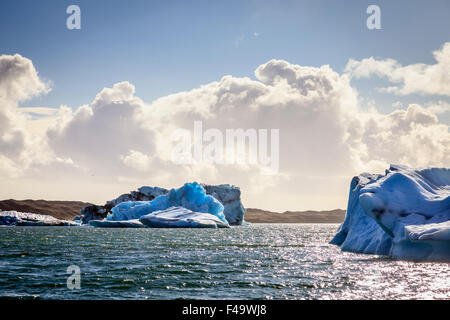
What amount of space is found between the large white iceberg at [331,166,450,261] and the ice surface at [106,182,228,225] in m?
53.3

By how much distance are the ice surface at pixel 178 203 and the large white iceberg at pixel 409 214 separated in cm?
5327

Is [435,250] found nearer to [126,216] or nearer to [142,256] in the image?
[142,256]

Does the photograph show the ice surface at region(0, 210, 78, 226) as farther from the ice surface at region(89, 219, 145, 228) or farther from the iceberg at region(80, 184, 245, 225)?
the ice surface at region(89, 219, 145, 228)

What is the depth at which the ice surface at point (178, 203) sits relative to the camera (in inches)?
2997

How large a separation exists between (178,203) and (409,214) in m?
60.0

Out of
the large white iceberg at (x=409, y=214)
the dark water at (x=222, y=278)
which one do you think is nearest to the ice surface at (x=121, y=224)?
the dark water at (x=222, y=278)

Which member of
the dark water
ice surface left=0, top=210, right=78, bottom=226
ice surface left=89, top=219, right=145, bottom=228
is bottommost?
ice surface left=0, top=210, right=78, bottom=226

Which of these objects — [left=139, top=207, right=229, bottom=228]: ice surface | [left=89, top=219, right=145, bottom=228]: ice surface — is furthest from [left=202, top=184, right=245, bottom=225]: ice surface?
[left=139, top=207, right=229, bottom=228]: ice surface

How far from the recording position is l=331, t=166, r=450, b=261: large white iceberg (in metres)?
18.7

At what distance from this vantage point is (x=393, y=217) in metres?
21.0

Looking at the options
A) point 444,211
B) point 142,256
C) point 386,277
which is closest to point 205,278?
point 386,277

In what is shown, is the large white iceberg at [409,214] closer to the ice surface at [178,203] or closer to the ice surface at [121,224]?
the ice surface at [121,224]
